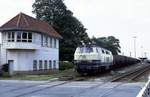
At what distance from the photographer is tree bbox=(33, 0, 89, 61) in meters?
81.4

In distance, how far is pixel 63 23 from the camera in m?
84.3

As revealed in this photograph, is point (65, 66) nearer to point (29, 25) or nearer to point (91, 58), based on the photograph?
point (29, 25)

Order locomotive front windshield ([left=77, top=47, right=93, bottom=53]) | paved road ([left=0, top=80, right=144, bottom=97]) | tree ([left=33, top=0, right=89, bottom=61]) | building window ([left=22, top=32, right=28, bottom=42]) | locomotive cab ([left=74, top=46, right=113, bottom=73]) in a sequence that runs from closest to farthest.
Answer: paved road ([left=0, top=80, right=144, bottom=97]) < locomotive cab ([left=74, top=46, right=113, bottom=73]) < locomotive front windshield ([left=77, top=47, right=93, bottom=53]) < building window ([left=22, top=32, right=28, bottom=42]) < tree ([left=33, top=0, right=89, bottom=61])

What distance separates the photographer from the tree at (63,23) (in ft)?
267

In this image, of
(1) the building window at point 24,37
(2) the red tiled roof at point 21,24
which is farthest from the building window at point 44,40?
(1) the building window at point 24,37

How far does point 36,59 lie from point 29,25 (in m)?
4.41

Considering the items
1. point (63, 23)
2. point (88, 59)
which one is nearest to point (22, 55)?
point (88, 59)

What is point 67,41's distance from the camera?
266ft

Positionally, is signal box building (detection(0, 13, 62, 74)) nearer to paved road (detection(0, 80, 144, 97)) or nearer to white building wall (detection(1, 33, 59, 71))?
white building wall (detection(1, 33, 59, 71))

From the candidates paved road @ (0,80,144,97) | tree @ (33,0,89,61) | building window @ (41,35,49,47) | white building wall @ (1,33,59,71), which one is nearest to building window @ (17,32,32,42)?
white building wall @ (1,33,59,71)

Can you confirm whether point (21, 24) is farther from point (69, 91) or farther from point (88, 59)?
point (69, 91)

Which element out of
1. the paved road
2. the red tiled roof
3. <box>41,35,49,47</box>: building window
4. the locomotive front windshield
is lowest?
the paved road

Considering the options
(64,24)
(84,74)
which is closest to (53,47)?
(84,74)

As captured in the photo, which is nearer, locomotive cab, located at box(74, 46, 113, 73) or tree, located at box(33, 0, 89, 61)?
locomotive cab, located at box(74, 46, 113, 73)
